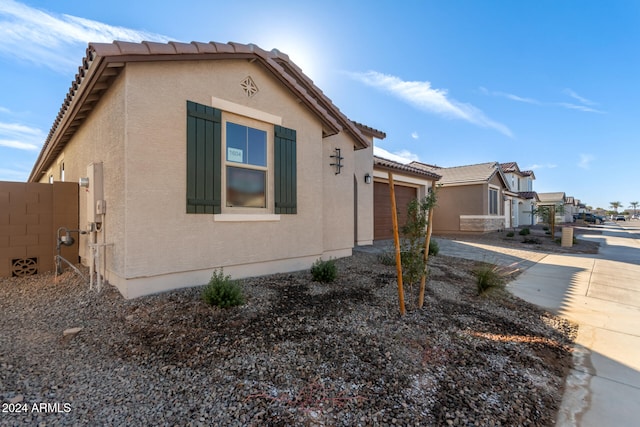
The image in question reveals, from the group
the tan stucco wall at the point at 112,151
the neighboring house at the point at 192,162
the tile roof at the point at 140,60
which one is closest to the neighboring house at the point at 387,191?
the tile roof at the point at 140,60

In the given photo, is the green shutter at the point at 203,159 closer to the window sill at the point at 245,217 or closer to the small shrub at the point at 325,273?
the window sill at the point at 245,217

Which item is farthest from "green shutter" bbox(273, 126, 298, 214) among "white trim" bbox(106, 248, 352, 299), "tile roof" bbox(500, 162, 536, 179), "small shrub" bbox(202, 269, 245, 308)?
"tile roof" bbox(500, 162, 536, 179)

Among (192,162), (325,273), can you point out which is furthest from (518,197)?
(192,162)

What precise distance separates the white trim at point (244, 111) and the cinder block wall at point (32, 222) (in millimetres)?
4458

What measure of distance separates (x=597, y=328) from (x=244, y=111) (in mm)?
6754

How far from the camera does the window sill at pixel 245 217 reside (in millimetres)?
4871

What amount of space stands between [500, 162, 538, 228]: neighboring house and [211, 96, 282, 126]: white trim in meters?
26.1

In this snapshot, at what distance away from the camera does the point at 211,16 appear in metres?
6.16

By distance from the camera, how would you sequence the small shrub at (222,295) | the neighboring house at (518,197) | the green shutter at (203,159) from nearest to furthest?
the small shrub at (222,295), the green shutter at (203,159), the neighboring house at (518,197)

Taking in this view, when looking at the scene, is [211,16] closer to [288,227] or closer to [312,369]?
[288,227]

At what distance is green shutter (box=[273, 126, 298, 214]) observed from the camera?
18.7ft

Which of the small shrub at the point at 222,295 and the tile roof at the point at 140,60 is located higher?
the tile roof at the point at 140,60

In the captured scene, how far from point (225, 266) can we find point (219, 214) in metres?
0.97

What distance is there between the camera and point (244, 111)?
521cm
